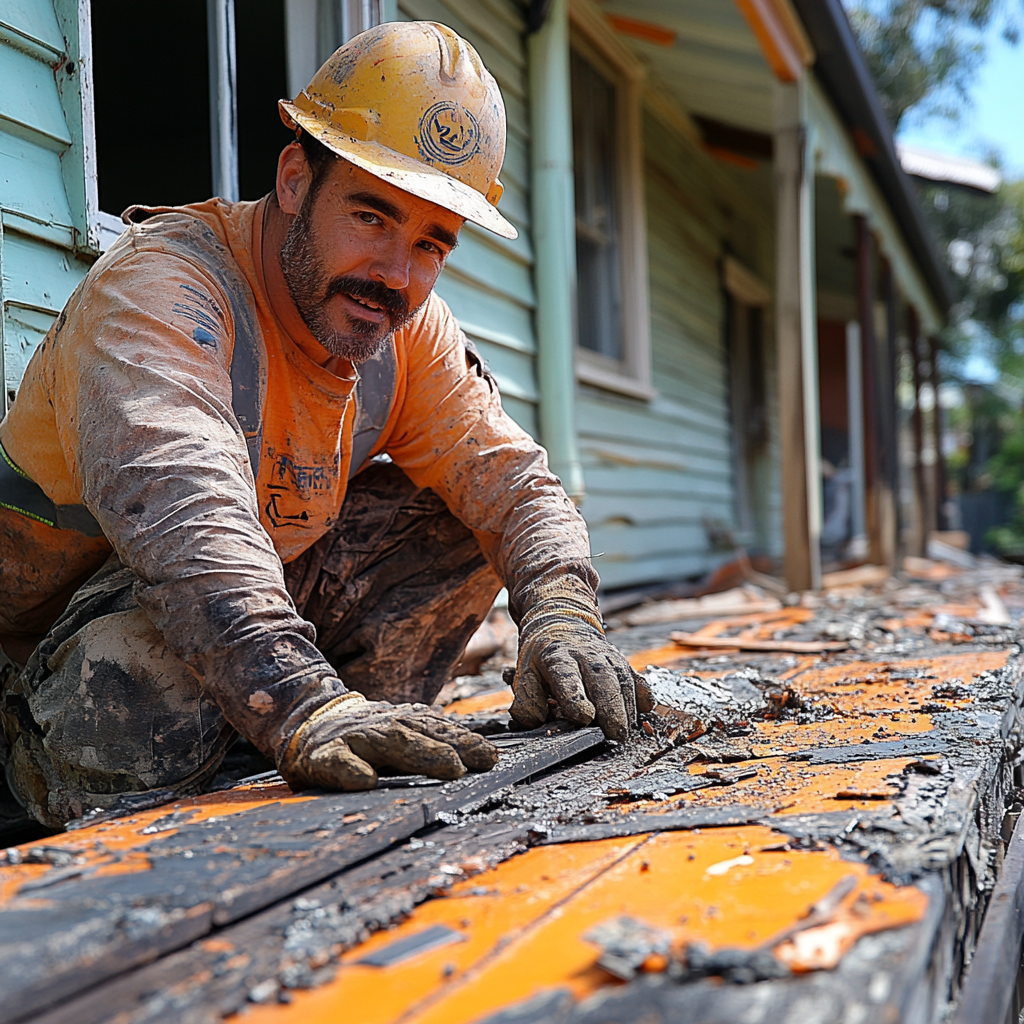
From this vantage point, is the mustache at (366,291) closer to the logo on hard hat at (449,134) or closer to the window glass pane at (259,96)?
the logo on hard hat at (449,134)

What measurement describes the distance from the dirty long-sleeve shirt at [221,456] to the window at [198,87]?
2.63 ft

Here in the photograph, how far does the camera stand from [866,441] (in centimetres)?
827

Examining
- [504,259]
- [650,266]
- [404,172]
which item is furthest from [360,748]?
[650,266]

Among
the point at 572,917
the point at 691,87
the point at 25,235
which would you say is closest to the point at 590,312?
the point at 691,87

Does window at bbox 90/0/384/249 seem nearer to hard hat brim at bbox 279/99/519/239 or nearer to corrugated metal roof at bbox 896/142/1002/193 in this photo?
hard hat brim at bbox 279/99/519/239

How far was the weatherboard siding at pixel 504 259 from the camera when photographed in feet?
14.2

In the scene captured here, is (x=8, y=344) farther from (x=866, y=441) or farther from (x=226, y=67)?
(x=866, y=441)

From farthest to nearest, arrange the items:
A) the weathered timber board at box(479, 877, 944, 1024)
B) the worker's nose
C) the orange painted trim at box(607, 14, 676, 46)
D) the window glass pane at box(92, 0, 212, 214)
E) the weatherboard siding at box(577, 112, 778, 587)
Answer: the weatherboard siding at box(577, 112, 778, 587) → the orange painted trim at box(607, 14, 676, 46) → the window glass pane at box(92, 0, 212, 214) → the worker's nose → the weathered timber board at box(479, 877, 944, 1024)

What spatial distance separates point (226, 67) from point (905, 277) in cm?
930

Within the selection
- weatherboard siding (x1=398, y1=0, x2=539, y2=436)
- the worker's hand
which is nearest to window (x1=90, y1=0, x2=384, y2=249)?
weatherboard siding (x1=398, y1=0, x2=539, y2=436)

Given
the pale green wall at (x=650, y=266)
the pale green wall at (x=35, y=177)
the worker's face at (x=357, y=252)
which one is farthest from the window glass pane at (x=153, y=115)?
the worker's face at (x=357, y=252)

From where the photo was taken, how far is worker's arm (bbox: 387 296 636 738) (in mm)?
2332

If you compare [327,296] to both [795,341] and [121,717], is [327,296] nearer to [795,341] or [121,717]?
[121,717]

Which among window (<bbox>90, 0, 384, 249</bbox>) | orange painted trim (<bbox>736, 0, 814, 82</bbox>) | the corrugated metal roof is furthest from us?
the corrugated metal roof
